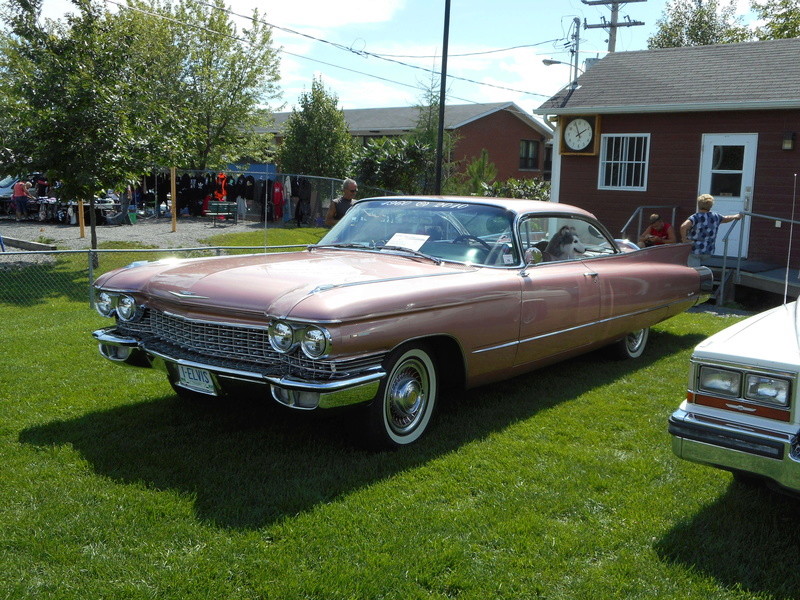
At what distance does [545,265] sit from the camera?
221 inches

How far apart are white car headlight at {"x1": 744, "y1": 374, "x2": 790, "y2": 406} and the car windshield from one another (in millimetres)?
2199

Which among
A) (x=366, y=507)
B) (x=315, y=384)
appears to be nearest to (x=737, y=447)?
(x=366, y=507)

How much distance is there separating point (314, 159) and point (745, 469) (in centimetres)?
2844

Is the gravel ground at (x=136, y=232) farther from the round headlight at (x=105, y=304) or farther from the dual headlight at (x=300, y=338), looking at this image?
the dual headlight at (x=300, y=338)

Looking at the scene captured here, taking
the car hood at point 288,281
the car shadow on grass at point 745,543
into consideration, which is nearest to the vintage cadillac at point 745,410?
the car shadow on grass at point 745,543

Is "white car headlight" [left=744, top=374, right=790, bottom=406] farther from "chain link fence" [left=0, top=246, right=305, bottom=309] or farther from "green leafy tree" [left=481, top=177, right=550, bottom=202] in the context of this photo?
"green leafy tree" [left=481, top=177, right=550, bottom=202]

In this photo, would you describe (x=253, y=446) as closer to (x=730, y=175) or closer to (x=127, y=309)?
(x=127, y=309)

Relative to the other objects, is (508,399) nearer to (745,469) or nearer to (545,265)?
(545,265)

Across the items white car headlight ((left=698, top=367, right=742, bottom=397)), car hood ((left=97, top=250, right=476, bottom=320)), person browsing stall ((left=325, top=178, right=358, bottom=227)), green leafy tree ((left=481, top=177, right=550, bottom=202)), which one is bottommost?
white car headlight ((left=698, top=367, right=742, bottom=397))

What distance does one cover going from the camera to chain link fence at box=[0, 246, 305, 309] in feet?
36.2

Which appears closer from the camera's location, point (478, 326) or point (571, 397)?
point (478, 326)

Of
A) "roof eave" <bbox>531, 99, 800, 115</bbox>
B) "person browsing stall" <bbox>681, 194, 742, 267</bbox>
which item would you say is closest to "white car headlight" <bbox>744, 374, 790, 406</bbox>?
"person browsing stall" <bbox>681, 194, 742, 267</bbox>

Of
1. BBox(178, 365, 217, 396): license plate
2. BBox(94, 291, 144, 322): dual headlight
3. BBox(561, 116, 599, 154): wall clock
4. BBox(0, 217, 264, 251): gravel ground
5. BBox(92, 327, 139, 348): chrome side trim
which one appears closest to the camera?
BBox(178, 365, 217, 396): license plate

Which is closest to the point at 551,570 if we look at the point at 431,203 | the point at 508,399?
the point at 508,399
